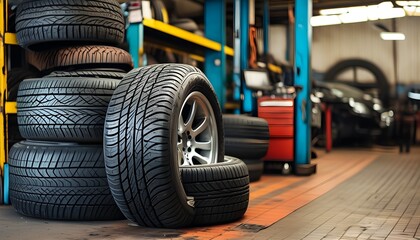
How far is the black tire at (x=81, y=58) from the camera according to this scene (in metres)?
4.05

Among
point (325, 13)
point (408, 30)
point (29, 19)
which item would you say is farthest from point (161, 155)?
point (408, 30)

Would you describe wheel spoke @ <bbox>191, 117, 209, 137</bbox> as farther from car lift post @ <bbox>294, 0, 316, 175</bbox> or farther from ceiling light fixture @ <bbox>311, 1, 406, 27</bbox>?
ceiling light fixture @ <bbox>311, 1, 406, 27</bbox>

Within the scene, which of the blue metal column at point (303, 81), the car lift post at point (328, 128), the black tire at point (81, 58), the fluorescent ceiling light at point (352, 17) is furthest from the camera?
the fluorescent ceiling light at point (352, 17)

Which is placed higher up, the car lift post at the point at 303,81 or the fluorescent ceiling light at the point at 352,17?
the fluorescent ceiling light at the point at 352,17

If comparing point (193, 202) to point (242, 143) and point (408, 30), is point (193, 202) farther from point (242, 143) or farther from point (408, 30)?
point (408, 30)

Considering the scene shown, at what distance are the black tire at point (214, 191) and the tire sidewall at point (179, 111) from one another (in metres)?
0.10

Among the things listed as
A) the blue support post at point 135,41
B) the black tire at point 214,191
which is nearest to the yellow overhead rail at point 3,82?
the blue support post at point 135,41

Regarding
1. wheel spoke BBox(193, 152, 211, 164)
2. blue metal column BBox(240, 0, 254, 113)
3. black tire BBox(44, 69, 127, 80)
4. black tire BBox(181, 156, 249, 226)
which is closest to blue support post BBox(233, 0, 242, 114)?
blue metal column BBox(240, 0, 254, 113)

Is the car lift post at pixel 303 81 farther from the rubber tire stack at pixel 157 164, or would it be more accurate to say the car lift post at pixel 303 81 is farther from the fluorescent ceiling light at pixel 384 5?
the fluorescent ceiling light at pixel 384 5

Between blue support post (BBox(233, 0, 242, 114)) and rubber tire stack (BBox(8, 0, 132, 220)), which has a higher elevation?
blue support post (BBox(233, 0, 242, 114))

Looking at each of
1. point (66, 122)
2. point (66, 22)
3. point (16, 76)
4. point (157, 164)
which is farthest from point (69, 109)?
point (16, 76)

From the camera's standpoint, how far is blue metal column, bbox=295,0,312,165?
21.4 ft

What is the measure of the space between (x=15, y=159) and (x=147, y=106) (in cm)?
124

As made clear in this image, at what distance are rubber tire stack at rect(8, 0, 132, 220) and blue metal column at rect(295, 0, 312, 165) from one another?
10.0 feet
